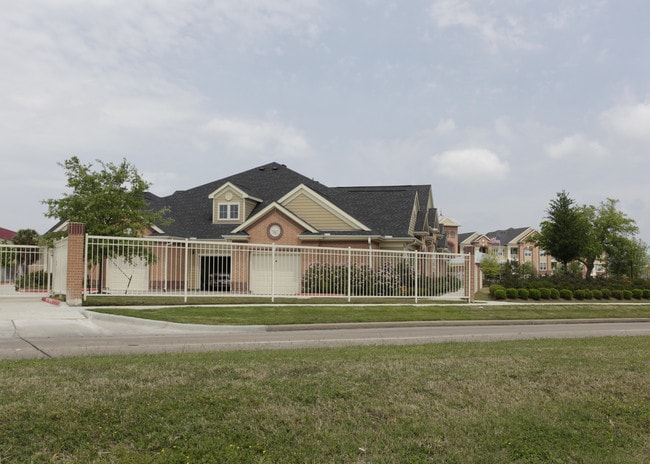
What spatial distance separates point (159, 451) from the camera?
4.74m

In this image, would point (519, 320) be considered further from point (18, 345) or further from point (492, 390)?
point (18, 345)

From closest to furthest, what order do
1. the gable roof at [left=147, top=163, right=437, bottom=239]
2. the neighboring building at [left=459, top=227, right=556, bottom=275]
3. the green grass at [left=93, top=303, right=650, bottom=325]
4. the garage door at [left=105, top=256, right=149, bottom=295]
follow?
the green grass at [left=93, top=303, right=650, bottom=325] → the garage door at [left=105, top=256, right=149, bottom=295] → the gable roof at [left=147, top=163, right=437, bottom=239] → the neighboring building at [left=459, top=227, right=556, bottom=275]

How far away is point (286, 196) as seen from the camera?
107 feet

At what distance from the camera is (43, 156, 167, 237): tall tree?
74.6 feet

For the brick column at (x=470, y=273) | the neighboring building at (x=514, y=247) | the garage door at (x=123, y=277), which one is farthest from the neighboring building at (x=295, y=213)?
the neighboring building at (x=514, y=247)

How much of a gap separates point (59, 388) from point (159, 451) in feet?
6.11

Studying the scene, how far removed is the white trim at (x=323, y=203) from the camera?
1204 inches

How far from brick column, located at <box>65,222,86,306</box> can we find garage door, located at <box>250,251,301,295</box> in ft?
20.6

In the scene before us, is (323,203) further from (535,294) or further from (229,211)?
(535,294)

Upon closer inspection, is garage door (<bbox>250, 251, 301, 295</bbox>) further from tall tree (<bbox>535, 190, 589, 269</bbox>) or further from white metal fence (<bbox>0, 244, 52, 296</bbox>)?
tall tree (<bbox>535, 190, 589, 269</bbox>)

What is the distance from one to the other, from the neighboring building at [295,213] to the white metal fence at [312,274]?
18.2 feet

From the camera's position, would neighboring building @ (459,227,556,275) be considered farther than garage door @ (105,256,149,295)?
Yes

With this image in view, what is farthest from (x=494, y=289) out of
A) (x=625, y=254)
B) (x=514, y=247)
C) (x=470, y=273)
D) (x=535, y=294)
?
(x=514, y=247)

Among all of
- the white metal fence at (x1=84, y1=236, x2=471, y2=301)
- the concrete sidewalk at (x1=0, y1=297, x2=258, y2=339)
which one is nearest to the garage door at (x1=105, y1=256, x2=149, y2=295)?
the white metal fence at (x1=84, y1=236, x2=471, y2=301)
